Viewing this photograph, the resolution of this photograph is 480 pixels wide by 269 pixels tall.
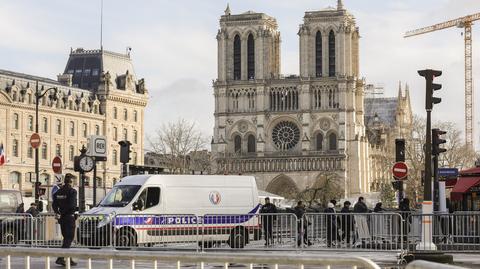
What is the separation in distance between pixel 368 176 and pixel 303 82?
14.6 metres

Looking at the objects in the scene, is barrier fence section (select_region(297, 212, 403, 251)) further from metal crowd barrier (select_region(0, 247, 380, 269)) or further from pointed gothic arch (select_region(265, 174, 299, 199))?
pointed gothic arch (select_region(265, 174, 299, 199))

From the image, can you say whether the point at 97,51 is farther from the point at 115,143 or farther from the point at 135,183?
the point at 135,183

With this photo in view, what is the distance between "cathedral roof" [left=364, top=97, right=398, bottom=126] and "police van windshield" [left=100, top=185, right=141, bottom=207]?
501ft

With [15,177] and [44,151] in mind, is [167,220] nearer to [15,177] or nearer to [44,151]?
[15,177]

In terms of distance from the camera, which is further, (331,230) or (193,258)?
(331,230)

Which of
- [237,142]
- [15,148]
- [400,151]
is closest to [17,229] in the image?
[400,151]

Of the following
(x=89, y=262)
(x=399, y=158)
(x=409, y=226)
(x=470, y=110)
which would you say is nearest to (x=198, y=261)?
(x=89, y=262)

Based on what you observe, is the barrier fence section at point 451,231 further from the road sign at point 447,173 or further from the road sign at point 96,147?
the road sign at point 96,147

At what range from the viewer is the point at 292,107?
465ft

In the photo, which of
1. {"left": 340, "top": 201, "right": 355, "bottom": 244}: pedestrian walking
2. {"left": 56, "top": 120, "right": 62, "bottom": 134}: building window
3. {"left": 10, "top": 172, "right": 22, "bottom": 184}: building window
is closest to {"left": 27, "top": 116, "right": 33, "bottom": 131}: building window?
{"left": 56, "top": 120, "right": 62, "bottom": 134}: building window

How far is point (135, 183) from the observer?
31672 mm

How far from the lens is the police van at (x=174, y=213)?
94.1 feet

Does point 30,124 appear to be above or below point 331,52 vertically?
below

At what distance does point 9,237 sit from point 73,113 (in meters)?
86.4
